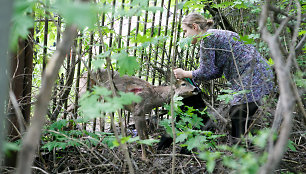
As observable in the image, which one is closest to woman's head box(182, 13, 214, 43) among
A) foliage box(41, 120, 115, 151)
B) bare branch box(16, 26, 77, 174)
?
foliage box(41, 120, 115, 151)

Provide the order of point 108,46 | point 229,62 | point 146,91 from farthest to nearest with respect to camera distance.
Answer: point 146,91
point 108,46
point 229,62

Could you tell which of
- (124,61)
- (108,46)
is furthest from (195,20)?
(124,61)

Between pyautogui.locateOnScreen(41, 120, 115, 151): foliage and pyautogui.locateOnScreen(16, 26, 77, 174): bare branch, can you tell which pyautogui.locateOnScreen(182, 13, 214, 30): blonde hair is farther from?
pyautogui.locateOnScreen(16, 26, 77, 174): bare branch

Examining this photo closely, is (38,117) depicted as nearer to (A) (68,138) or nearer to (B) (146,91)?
(A) (68,138)

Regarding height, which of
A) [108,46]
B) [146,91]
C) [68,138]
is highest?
[108,46]

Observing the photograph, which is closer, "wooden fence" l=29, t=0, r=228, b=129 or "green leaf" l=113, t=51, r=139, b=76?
"green leaf" l=113, t=51, r=139, b=76

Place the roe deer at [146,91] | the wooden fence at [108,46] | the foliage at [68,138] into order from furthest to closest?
the roe deer at [146,91] → the foliage at [68,138] → the wooden fence at [108,46]

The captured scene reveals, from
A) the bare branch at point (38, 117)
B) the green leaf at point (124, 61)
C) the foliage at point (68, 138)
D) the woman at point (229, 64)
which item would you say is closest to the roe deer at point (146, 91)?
the woman at point (229, 64)

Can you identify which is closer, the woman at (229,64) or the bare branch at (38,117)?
the bare branch at (38,117)

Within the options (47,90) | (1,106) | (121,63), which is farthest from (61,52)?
(121,63)

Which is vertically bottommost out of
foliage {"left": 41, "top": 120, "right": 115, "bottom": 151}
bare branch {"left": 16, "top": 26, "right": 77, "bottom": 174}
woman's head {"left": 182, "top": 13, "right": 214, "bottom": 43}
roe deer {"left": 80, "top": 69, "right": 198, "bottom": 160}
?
foliage {"left": 41, "top": 120, "right": 115, "bottom": 151}

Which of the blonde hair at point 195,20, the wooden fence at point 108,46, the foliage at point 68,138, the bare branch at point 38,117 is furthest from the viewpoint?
the blonde hair at point 195,20

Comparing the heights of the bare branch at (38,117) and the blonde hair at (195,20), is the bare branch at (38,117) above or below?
below

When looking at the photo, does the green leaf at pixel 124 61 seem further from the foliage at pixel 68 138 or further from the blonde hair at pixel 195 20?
the blonde hair at pixel 195 20
